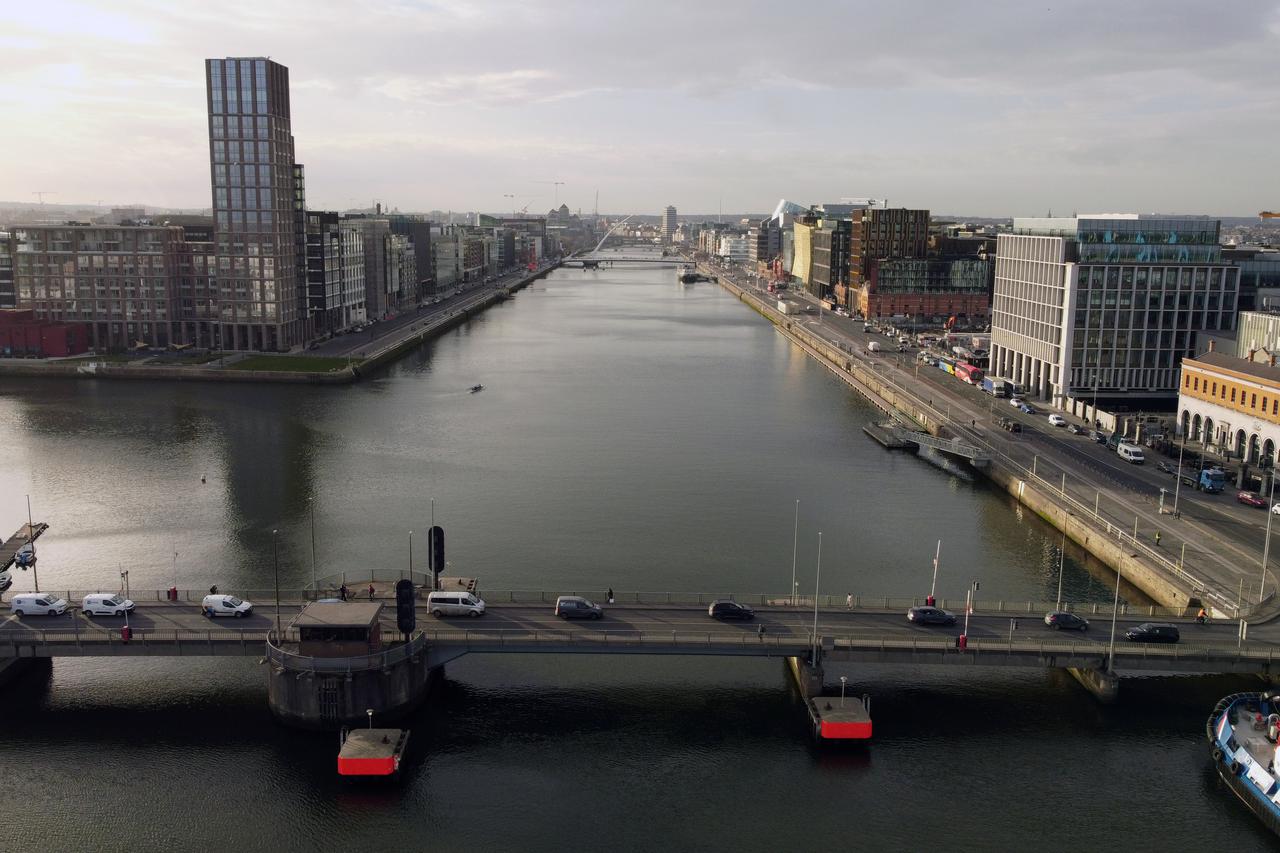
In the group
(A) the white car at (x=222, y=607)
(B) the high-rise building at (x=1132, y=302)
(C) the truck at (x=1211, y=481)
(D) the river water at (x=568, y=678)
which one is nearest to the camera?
(D) the river water at (x=568, y=678)

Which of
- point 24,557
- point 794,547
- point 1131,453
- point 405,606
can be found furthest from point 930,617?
point 24,557

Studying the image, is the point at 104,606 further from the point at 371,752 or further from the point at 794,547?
the point at 794,547

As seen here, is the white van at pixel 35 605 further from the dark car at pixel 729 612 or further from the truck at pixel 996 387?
the truck at pixel 996 387

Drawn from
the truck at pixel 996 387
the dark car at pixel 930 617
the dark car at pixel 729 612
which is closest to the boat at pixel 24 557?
the dark car at pixel 729 612

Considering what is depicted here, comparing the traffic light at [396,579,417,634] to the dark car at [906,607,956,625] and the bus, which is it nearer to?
the dark car at [906,607,956,625]

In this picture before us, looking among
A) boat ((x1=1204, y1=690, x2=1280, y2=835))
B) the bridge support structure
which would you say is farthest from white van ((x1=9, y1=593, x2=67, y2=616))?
boat ((x1=1204, y1=690, x2=1280, y2=835))
